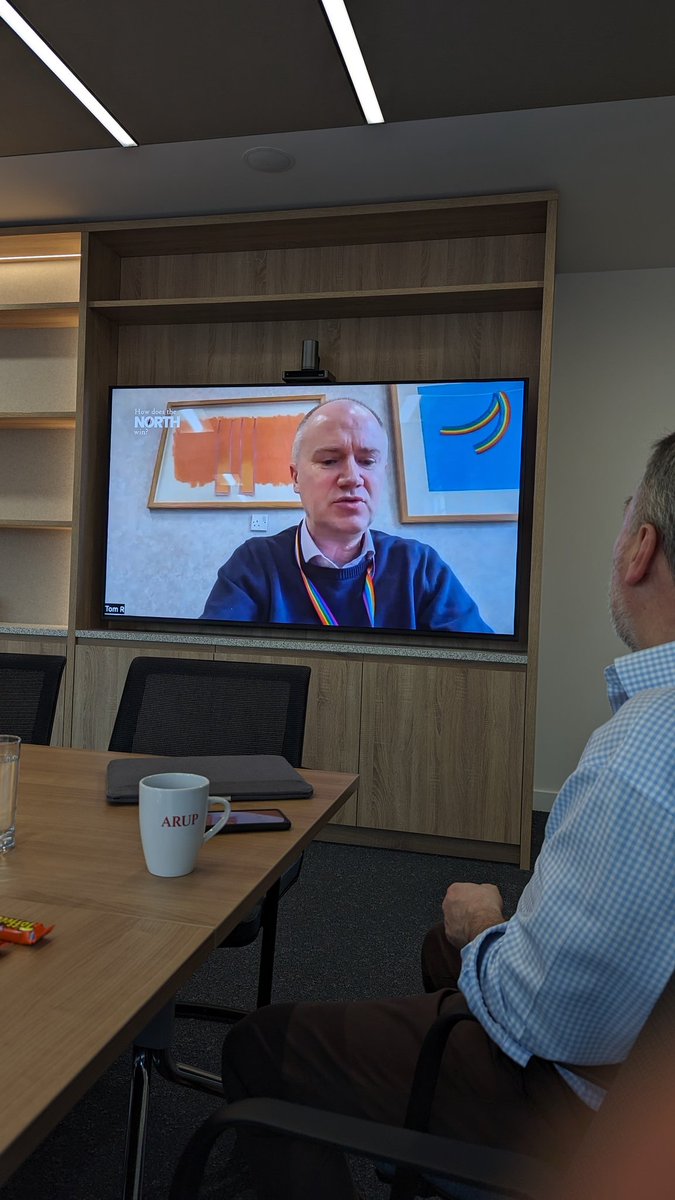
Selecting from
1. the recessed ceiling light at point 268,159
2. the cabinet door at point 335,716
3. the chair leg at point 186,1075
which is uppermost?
the recessed ceiling light at point 268,159

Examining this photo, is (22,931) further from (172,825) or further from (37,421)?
(37,421)

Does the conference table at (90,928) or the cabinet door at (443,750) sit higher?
the conference table at (90,928)

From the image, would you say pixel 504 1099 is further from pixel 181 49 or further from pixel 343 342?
pixel 343 342

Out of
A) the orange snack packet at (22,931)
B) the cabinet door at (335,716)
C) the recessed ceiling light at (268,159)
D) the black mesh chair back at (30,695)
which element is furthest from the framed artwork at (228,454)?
the orange snack packet at (22,931)

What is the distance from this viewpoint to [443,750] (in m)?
3.53

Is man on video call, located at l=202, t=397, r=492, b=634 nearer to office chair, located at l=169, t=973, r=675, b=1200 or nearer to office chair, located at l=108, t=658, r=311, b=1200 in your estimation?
office chair, located at l=108, t=658, r=311, b=1200

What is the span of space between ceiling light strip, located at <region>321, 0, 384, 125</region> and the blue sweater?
1.65m

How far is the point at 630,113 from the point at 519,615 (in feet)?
6.37

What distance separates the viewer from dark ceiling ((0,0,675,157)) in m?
2.49

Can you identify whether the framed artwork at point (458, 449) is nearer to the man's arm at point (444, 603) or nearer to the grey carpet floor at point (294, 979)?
the man's arm at point (444, 603)

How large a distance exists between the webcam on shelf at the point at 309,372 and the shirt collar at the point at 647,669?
316 cm

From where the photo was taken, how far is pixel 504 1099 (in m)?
0.95

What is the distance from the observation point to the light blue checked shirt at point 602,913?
735mm

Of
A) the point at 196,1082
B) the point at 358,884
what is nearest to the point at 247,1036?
the point at 196,1082
